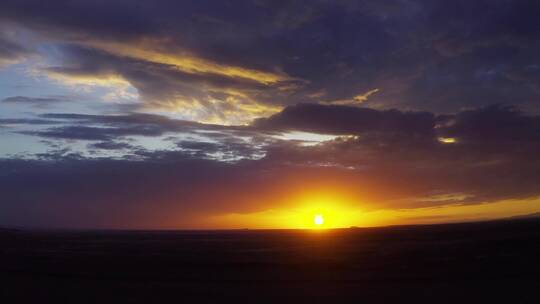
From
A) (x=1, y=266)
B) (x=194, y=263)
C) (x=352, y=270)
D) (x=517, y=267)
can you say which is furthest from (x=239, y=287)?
(x=1, y=266)

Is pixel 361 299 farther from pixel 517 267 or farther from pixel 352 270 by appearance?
pixel 517 267

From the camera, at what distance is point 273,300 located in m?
24.8

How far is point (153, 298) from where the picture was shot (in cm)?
2558

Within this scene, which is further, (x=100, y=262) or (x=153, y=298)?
(x=100, y=262)

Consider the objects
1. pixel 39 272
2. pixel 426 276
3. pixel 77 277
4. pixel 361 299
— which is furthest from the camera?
pixel 39 272

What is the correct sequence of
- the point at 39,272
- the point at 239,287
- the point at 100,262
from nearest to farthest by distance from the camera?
the point at 239,287 < the point at 39,272 < the point at 100,262

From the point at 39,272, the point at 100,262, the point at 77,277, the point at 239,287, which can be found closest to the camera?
the point at 239,287

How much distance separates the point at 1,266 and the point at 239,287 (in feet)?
90.0

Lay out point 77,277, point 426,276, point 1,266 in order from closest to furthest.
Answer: point 426,276, point 77,277, point 1,266

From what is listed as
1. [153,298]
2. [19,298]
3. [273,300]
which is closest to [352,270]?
[273,300]

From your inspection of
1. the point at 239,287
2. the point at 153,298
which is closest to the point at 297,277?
the point at 239,287

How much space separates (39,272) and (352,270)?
2515 cm

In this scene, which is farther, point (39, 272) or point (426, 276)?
point (39, 272)

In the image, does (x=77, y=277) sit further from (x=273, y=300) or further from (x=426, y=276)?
(x=426, y=276)
